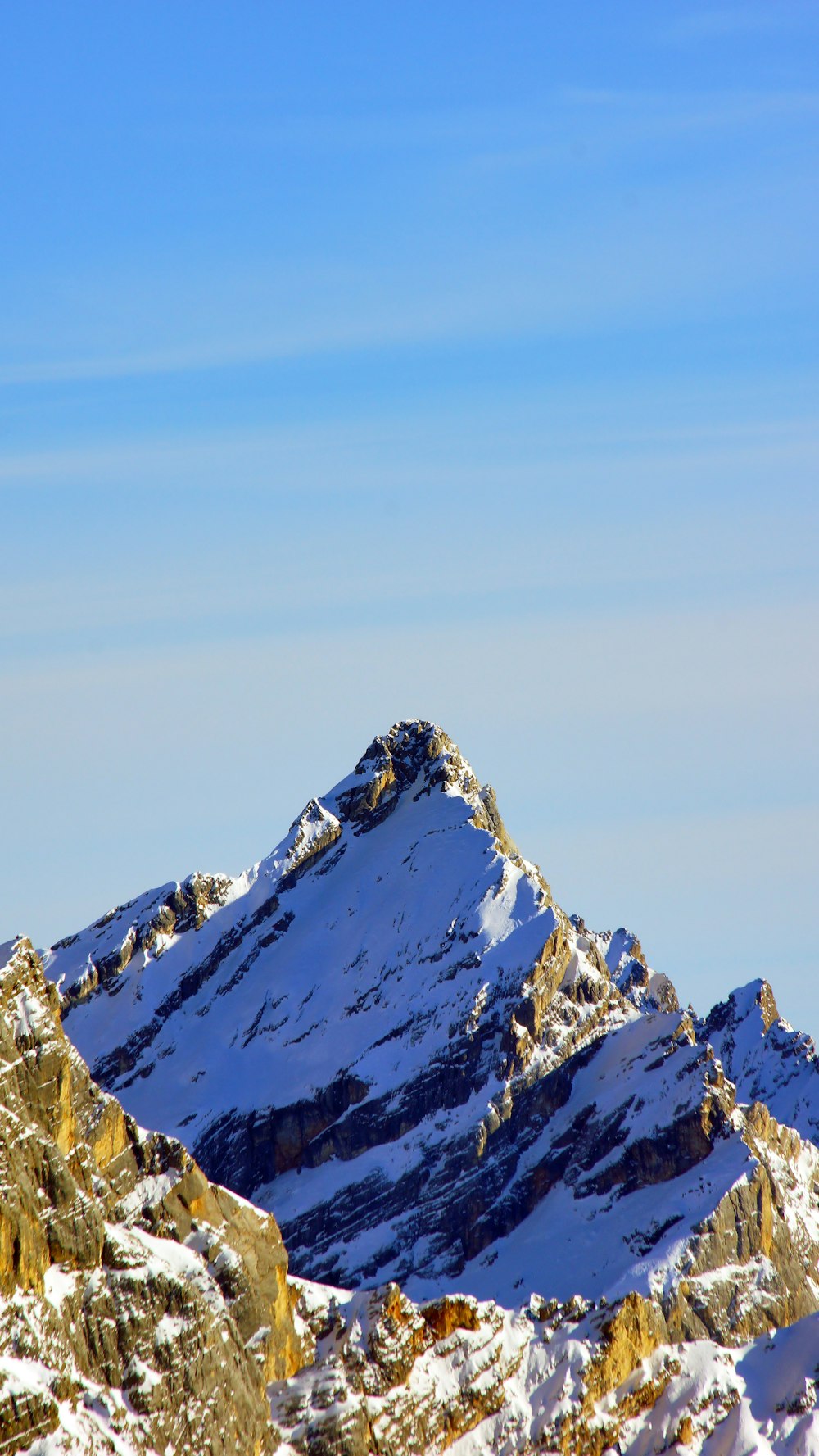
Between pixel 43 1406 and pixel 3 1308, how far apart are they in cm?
700

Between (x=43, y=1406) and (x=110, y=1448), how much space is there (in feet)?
22.9

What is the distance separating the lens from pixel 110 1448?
199750 millimetres

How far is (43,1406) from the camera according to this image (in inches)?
7702

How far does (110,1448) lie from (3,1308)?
12.8 m

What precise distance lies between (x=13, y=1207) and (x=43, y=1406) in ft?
43.8

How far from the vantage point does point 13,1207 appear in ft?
652

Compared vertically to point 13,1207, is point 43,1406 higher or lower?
lower

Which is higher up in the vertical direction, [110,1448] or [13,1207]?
[13,1207]
